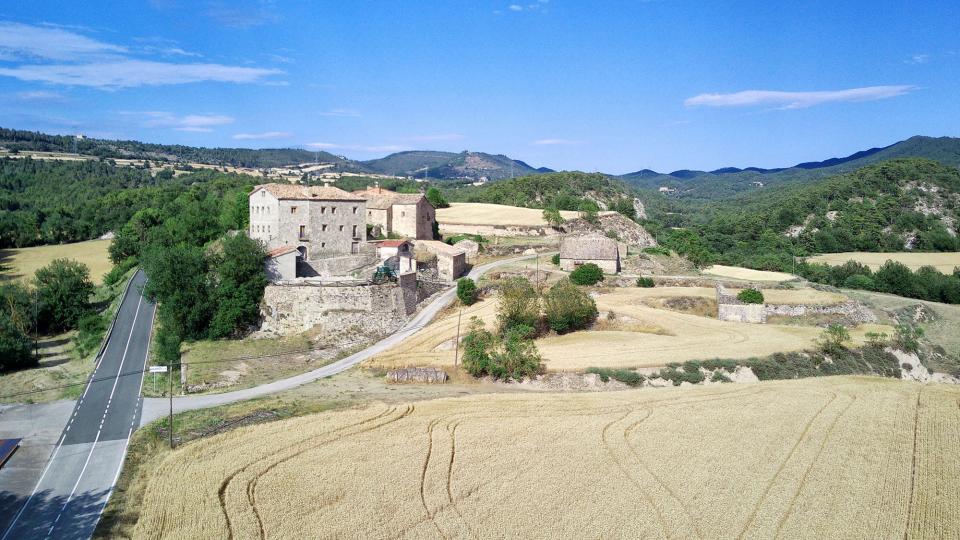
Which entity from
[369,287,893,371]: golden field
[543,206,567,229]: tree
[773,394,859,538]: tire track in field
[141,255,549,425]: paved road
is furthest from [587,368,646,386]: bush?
[543,206,567,229]: tree

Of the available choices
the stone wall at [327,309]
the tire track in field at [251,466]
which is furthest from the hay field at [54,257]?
the tire track in field at [251,466]

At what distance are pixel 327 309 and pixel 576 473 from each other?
85.9ft

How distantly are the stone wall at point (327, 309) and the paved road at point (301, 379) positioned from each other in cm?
165

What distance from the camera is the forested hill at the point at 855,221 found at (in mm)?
91312

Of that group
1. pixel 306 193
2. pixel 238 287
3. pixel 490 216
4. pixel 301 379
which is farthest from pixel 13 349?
pixel 490 216

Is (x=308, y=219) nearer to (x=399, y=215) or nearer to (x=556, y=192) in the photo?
(x=399, y=215)

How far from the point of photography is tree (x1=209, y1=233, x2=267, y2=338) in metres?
41.8

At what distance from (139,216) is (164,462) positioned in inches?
2376

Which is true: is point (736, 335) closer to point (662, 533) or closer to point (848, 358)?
point (848, 358)

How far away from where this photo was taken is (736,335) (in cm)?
4044

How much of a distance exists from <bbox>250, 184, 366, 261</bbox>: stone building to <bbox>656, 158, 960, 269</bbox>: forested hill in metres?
45.2

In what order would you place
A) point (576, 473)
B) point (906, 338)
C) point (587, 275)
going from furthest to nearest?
1. point (587, 275)
2. point (906, 338)
3. point (576, 473)

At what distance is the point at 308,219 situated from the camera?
48219mm

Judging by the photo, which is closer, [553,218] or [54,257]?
[54,257]
